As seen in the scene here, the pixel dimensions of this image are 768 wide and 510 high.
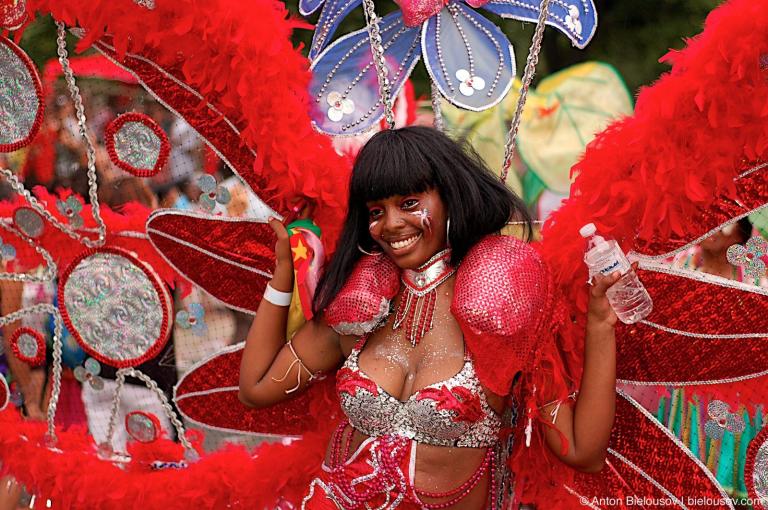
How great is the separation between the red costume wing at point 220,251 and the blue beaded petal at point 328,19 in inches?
19.2

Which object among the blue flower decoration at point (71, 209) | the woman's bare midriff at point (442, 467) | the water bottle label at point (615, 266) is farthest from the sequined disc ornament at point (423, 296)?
the blue flower decoration at point (71, 209)

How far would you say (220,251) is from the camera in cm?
249

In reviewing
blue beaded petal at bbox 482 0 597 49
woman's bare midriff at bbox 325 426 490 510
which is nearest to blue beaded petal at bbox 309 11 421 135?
blue beaded petal at bbox 482 0 597 49

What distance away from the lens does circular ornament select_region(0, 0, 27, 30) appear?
237 centimetres

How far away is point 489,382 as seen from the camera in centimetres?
190

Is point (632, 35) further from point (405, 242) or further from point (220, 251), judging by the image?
point (405, 242)

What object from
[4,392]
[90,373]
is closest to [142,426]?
[90,373]

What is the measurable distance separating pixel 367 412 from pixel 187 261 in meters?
0.82

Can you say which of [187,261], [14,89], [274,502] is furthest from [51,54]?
[274,502]

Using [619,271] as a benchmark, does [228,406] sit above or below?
below

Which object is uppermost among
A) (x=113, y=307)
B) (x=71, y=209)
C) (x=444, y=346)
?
(x=71, y=209)

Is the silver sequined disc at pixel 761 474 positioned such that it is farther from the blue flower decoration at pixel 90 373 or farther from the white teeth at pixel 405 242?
the blue flower decoration at pixel 90 373

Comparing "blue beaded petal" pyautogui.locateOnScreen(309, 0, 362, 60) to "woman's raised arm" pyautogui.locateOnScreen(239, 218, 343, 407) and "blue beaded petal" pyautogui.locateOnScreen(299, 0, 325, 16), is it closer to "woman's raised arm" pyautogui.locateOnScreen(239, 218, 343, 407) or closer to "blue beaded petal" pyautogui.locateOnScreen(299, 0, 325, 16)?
"blue beaded petal" pyautogui.locateOnScreen(299, 0, 325, 16)

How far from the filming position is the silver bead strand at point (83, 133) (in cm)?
239
